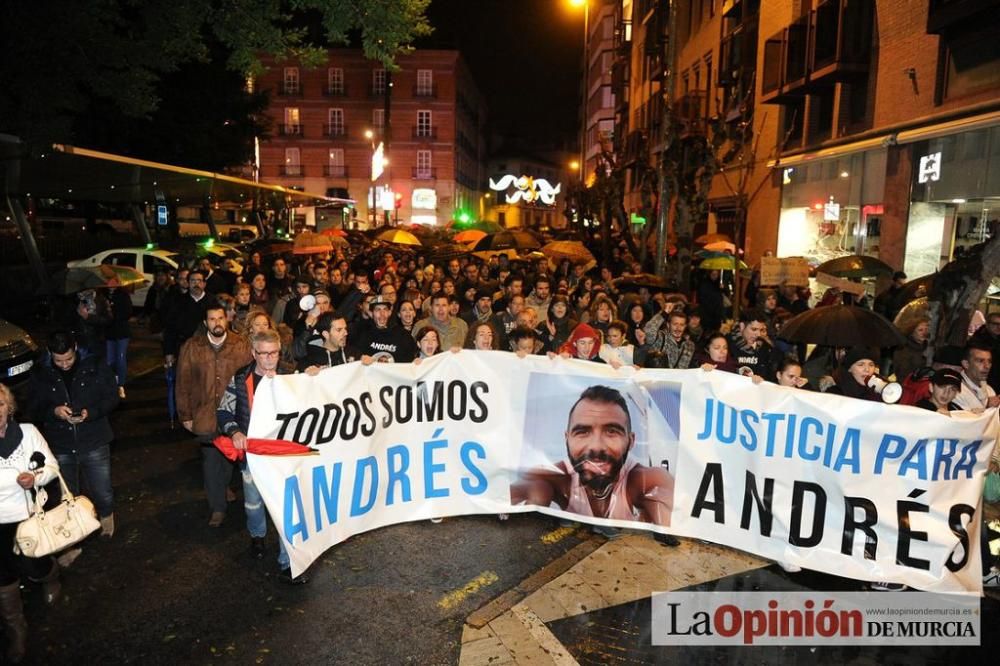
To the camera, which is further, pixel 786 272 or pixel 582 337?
pixel 786 272

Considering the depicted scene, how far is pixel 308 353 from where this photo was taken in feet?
21.3

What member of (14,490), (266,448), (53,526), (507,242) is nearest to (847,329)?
(266,448)

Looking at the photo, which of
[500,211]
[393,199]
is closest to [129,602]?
[393,199]

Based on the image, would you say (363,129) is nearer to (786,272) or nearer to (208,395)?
(786,272)

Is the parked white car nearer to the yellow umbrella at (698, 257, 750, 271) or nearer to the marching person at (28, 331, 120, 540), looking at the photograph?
the yellow umbrella at (698, 257, 750, 271)

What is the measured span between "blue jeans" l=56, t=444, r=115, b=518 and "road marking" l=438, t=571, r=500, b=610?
2.90 metres

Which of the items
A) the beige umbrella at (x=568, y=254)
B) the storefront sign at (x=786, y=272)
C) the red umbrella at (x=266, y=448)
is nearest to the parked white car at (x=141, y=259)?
the beige umbrella at (x=568, y=254)

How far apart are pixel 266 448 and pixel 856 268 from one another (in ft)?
29.4

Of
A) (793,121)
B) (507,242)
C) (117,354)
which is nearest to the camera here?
(117,354)

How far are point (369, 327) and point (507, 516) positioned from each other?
2751 millimetres

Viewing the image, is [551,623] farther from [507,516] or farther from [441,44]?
[441,44]

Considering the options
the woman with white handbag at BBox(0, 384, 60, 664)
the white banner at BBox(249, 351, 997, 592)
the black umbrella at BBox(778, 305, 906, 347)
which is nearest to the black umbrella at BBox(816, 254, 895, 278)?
the black umbrella at BBox(778, 305, 906, 347)

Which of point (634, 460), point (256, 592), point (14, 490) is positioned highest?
point (14, 490)

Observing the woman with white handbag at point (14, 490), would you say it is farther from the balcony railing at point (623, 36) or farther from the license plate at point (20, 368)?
the balcony railing at point (623, 36)
